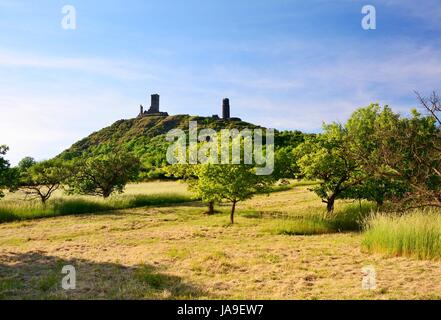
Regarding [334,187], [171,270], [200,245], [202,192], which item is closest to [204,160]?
[202,192]

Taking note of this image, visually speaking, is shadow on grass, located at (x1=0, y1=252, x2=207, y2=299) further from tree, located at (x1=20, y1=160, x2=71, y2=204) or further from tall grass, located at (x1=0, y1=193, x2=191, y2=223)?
tree, located at (x1=20, y1=160, x2=71, y2=204)

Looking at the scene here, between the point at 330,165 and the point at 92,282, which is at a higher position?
the point at 330,165

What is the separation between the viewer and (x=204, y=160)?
3100 centimetres

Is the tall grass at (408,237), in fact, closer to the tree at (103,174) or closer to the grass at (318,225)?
the grass at (318,225)

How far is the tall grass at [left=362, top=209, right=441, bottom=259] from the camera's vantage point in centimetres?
1533

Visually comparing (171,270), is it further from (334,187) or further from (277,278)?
(334,187)

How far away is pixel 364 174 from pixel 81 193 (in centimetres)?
2778

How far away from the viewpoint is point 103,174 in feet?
146

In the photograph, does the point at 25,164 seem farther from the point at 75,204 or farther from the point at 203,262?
the point at 203,262

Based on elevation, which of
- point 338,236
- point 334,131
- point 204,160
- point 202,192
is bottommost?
point 338,236

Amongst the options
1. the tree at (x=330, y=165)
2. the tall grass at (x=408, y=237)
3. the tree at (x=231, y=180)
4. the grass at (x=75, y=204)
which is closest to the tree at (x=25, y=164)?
the grass at (x=75, y=204)

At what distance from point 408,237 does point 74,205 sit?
28.1 m

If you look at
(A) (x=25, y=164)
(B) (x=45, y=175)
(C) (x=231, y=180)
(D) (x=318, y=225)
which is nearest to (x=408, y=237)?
(D) (x=318, y=225)

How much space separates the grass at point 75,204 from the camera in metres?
32.2
